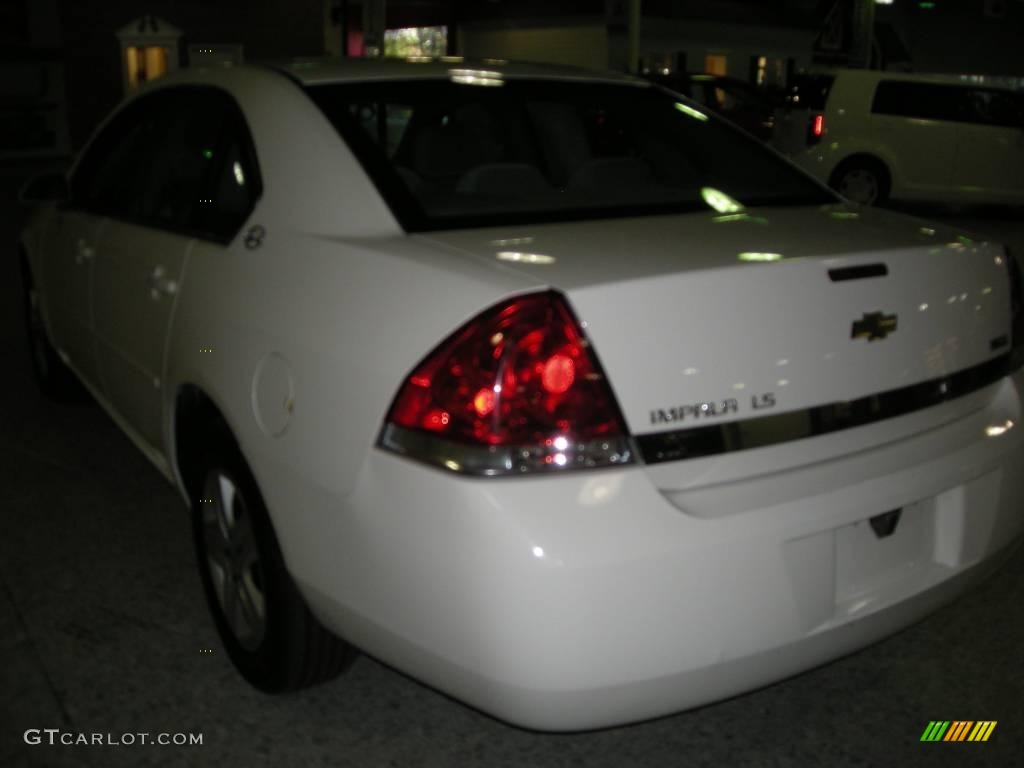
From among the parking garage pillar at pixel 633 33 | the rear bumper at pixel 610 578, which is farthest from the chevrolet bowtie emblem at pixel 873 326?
the parking garage pillar at pixel 633 33

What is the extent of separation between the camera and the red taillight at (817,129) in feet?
46.6

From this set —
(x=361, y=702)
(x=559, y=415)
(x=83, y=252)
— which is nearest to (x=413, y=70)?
(x=83, y=252)

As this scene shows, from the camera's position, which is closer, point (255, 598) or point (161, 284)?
point (255, 598)

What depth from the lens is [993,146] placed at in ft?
43.7

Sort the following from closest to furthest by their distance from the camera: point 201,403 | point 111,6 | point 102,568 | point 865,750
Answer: point 865,750, point 201,403, point 102,568, point 111,6

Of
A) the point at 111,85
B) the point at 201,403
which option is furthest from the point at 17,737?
the point at 111,85

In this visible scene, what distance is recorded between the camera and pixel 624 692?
Answer: 207 centimetres

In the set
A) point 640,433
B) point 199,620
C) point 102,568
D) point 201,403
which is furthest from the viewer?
point 102,568

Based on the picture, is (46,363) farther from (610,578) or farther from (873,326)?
(873,326)

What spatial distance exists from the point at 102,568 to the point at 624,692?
218 cm

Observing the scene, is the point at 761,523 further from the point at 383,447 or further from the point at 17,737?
the point at 17,737

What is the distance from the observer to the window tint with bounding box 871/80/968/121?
44.6 ft

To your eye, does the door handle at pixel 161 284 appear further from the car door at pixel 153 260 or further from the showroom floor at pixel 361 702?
the showroom floor at pixel 361 702

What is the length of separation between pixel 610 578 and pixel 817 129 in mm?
13300
